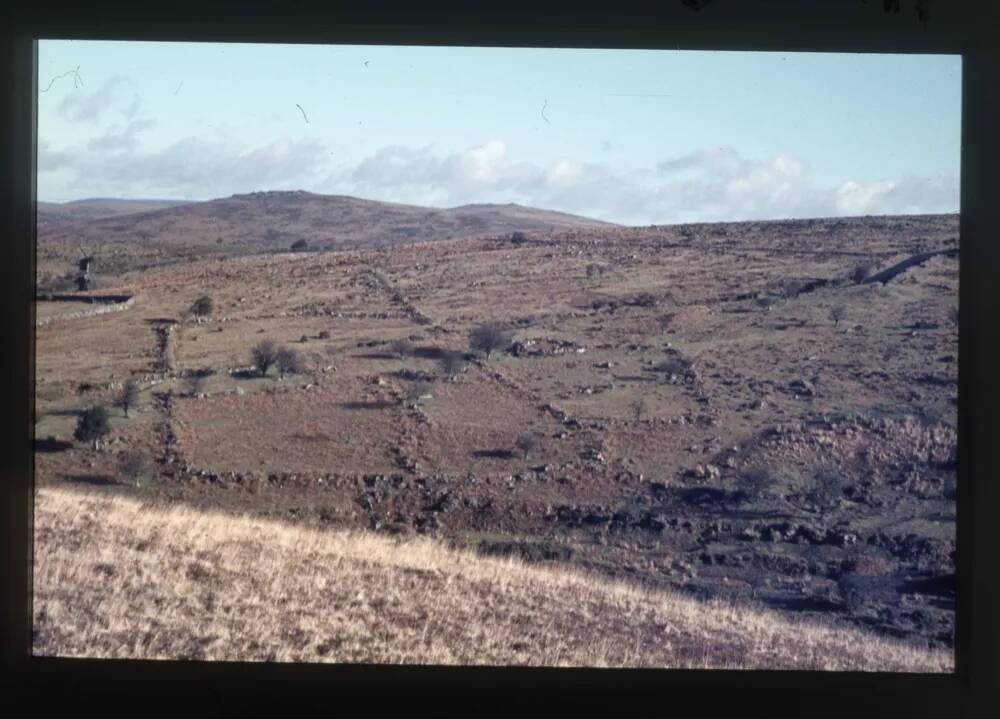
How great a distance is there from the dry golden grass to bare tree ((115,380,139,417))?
5.74 feet

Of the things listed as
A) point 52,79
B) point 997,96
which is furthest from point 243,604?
point 997,96

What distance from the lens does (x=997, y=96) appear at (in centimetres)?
336

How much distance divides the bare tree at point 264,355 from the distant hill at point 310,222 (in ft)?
Answer: 4.07

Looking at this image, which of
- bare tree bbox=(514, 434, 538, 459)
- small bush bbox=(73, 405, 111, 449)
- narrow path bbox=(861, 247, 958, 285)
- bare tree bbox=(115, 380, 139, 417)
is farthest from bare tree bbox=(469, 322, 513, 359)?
narrow path bbox=(861, 247, 958, 285)

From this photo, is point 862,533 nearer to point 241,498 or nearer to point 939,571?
point 939,571

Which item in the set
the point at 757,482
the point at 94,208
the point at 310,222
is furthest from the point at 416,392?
the point at 94,208

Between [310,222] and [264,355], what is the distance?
168 cm

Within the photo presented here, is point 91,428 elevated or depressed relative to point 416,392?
depressed

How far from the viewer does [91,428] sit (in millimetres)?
9492

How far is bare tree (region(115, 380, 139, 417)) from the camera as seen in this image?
1018cm

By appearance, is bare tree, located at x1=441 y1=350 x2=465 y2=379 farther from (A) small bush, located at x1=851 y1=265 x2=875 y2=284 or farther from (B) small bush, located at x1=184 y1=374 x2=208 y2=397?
(A) small bush, located at x1=851 y1=265 x2=875 y2=284

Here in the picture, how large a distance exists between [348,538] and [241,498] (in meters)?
1.47

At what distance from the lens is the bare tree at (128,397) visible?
10.2 meters

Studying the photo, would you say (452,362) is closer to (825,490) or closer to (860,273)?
(825,490)
